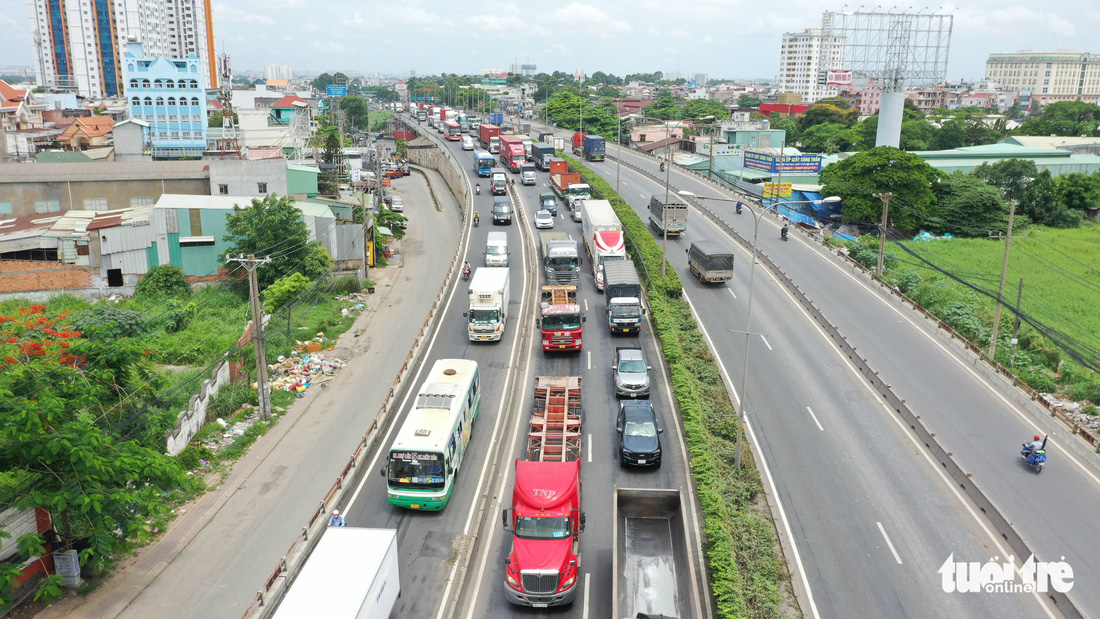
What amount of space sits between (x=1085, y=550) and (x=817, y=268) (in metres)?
30.4

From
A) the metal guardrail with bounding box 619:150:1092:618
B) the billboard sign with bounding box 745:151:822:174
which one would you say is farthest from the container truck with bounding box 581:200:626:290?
the billboard sign with bounding box 745:151:822:174

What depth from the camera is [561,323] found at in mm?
37656

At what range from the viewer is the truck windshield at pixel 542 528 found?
21312 millimetres

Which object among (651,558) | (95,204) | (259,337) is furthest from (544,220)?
(651,558)

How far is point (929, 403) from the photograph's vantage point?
32.8m

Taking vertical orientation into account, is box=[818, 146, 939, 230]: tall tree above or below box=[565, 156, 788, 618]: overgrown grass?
above

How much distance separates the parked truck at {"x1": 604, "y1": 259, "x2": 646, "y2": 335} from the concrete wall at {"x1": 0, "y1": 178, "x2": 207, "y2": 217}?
32720 mm

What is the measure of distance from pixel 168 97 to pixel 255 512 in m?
82.6

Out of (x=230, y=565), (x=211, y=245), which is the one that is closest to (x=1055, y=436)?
(x=230, y=565)

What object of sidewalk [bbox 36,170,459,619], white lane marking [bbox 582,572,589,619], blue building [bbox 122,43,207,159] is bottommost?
sidewalk [bbox 36,170,459,619]

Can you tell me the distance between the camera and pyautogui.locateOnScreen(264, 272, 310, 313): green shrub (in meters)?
45.6

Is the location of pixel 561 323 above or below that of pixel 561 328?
above

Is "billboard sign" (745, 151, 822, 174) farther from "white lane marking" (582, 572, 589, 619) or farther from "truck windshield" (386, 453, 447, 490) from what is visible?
"white lane marking" (582, 572, 589, 619)

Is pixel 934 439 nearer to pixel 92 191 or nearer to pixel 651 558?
pixel 651 558
